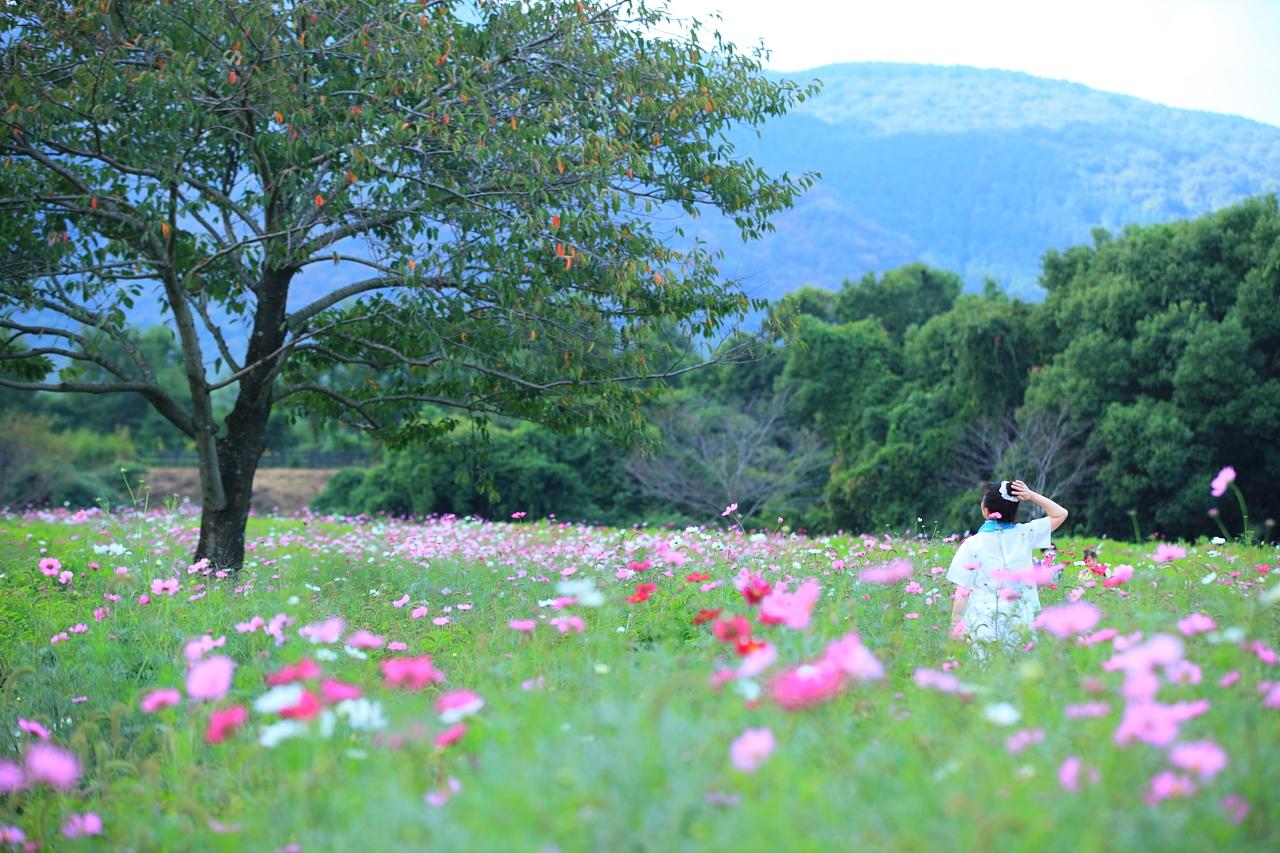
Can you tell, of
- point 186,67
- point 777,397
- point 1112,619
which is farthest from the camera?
point 777,397

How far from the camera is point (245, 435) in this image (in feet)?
29.9

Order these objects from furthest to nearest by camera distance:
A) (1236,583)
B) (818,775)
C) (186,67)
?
1. (186,67)
2. (1236,583)
3. (818,775)

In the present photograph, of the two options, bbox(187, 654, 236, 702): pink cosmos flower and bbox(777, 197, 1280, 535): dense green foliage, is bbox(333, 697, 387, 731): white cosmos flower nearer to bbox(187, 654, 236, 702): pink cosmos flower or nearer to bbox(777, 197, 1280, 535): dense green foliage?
bbox(187, 654, 236, 702): pink cosmos flower

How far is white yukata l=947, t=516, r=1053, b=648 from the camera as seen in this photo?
520 centimetres

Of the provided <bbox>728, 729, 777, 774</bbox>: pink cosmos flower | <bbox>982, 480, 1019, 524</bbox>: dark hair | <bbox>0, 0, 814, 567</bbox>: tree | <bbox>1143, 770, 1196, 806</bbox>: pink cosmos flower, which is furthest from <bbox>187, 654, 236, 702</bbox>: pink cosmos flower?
<bbox>0, 0, 814, 567</bbox>: tree

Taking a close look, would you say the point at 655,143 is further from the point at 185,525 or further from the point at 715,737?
the point at 185,525

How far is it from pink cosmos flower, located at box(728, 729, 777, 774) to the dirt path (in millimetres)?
35513

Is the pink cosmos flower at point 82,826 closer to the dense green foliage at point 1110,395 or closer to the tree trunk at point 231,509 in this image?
the tree trunk at point 231,509

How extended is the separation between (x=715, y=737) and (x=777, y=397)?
102ft

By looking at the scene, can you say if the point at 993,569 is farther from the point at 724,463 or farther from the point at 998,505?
the point at 724,463

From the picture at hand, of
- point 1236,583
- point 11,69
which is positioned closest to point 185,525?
point 11,69

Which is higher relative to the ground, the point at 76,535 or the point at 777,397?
the point at 777,397

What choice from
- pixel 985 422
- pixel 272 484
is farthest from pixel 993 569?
pixel 272 484

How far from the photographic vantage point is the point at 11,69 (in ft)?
24.6
